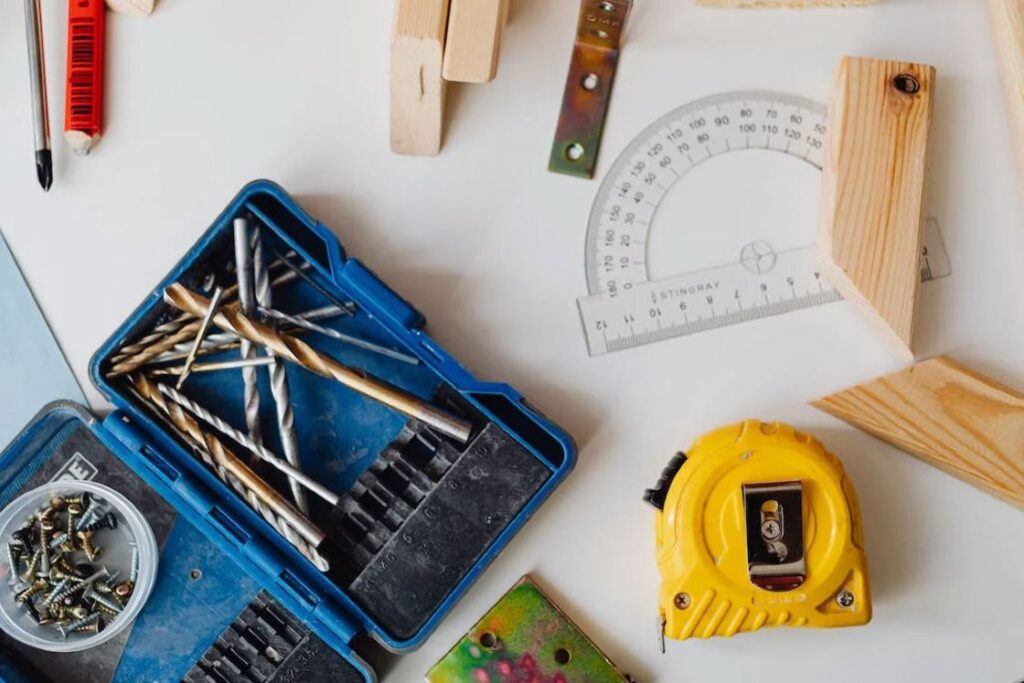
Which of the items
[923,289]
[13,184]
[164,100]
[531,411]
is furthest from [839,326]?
[13,184]

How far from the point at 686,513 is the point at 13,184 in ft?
2.63

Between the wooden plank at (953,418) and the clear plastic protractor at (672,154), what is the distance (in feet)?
0.81

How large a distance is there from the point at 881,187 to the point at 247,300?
2.13 ft

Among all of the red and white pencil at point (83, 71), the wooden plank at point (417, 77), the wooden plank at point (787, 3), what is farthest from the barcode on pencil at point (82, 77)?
the wooden plank at point (787, 3)

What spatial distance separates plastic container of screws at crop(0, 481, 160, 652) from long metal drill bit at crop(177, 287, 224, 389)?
0.53 ft

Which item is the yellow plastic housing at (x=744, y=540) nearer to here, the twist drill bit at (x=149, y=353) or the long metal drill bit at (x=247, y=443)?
the long metal drill bit at (x=247, y=443)

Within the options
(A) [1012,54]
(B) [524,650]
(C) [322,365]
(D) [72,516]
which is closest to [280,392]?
(C) [322,365]

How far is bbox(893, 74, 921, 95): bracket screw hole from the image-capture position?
1.10m

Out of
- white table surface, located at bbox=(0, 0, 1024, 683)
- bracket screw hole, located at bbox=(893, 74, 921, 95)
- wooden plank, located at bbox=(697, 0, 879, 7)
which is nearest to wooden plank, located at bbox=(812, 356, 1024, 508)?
white table surface, located at bbox=(0, 0, 1024, 683)

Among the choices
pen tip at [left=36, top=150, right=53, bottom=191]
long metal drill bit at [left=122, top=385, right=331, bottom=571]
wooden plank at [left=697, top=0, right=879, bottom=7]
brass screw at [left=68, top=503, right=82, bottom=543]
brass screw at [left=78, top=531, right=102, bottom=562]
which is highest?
wooden plank at [left=697, top=0, right=879, bottom=7]

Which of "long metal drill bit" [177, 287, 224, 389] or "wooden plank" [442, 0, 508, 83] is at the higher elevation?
"wooden plank" [442, 0, 508, 83]

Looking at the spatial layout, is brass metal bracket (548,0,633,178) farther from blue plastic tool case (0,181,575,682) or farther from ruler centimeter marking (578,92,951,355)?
blue plastic tool case (0,181,575,682)

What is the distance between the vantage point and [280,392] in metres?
1.11

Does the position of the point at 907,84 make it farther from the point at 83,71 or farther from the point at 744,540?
the point at 83,71
